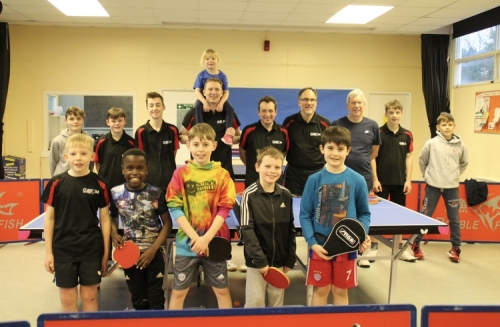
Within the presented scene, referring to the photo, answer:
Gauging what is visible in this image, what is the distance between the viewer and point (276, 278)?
2.58 meters

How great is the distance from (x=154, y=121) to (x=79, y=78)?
497cm

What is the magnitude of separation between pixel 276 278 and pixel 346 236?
48 cm

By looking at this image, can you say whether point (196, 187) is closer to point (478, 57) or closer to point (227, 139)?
point (227, 139)

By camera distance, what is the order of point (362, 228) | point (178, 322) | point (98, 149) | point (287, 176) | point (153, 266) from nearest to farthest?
point (178, 322), point (362, 228), point (153, 266), point (98, 149), point (287, 176)

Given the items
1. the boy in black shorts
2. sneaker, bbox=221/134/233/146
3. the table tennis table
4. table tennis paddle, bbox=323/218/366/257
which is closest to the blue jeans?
the table tennis table

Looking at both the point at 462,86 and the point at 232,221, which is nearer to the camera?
the point at 232,221

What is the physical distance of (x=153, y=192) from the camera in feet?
9.01

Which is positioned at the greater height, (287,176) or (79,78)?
(79,78)

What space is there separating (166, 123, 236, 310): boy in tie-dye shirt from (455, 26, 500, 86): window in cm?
613

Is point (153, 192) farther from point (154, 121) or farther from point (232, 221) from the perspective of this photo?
point (154, 121)

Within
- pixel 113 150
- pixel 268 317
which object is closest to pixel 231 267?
pixel 113 150

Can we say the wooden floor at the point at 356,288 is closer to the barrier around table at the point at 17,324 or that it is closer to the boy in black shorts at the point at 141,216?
the boy in black shorts at the point at 141,216

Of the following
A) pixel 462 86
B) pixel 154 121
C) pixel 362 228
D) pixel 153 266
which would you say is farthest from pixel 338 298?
pixel 462 86

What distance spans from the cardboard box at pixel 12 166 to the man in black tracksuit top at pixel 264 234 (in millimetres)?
6547
